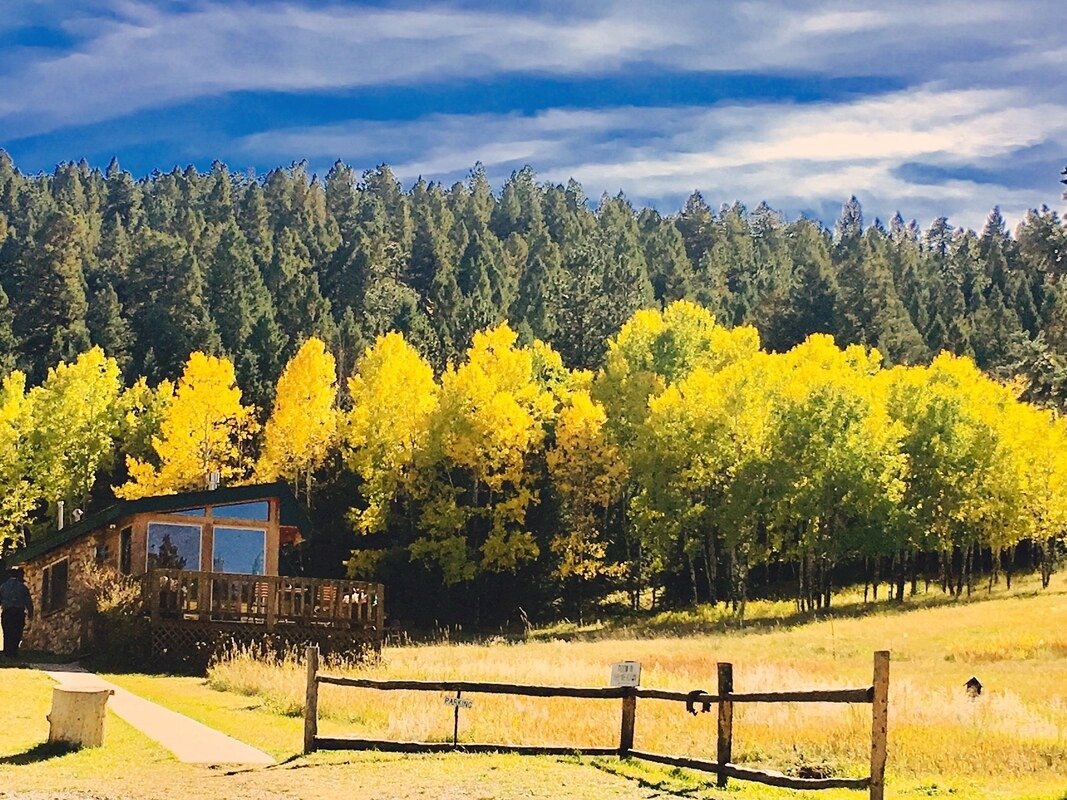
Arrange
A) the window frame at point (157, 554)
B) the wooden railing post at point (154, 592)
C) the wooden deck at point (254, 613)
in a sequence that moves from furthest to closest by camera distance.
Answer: the window frame at point (157, 554), the wooden deck at point (254, 613), the wooden railing post at point (154, 592)

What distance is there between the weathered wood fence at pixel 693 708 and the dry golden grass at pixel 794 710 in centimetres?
83

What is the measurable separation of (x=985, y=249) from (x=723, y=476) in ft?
413

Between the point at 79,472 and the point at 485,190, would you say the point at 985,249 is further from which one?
the point at 79,472

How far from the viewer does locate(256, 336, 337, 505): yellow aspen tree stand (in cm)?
6681

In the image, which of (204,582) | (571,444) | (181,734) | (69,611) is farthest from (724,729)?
(571,444)

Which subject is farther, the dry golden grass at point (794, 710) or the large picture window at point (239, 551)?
the large picture window at point (239, 551)

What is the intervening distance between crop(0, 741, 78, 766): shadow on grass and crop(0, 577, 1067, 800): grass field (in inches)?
2.1

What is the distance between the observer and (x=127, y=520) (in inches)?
1336

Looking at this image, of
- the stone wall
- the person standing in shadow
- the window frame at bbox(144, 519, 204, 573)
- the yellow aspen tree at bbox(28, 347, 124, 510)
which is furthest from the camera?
the yellow aspen tree at bbox(28, 347, 124, 510)

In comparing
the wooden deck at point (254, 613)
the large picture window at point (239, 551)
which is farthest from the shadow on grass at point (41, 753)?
the large picture window at point (239, 551)

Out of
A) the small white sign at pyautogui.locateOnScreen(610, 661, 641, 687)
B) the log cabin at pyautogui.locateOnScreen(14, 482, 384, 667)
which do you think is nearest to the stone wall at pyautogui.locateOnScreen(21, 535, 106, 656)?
the log cabin at pyautogui.locateOnScreen(14, 482, 384, 667)

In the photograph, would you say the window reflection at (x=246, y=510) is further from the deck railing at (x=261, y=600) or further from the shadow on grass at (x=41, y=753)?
the shadow on grass at (x=41, y=753)

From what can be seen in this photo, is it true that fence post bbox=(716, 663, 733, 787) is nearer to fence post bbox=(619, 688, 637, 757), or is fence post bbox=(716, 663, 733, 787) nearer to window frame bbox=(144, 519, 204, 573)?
fence post bbox=(619, 688, 637, 757)

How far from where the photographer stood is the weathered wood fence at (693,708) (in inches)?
498
